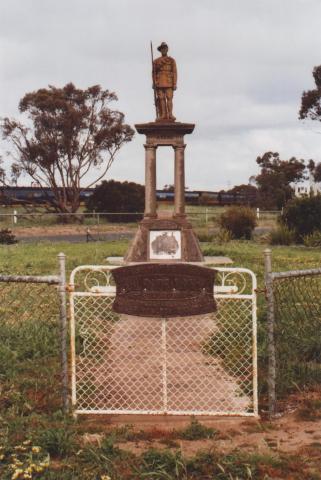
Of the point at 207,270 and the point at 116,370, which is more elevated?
the point at 207,270

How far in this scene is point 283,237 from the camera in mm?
21219

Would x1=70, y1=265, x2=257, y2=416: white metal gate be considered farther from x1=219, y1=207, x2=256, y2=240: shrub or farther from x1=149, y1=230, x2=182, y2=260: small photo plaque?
x1=219, y1=207, x2=256, y2=240: shrub

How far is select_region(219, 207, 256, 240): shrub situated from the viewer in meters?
23.2

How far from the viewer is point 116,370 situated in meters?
5.76

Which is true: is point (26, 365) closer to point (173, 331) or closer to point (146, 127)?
point (173, 331)

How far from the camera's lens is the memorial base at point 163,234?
12.6 metres

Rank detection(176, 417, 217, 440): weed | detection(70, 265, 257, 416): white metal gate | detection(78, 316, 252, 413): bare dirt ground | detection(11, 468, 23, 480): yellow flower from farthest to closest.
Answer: detection(78, 316, 252, 413): bare dirt ground → detection(70, 265, 257, 416): white metal gate → detection(176, 417, 217, 440): weed → detection(11, 468, 23, 480): yellow flower

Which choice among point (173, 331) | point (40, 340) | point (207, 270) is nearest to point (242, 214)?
point (173, 331)

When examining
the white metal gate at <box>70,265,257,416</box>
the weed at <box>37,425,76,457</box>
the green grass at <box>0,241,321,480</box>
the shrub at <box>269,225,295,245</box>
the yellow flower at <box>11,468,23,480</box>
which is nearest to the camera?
the yellow flower at <box>11,468,23,480</box>

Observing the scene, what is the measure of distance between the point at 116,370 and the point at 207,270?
184 centimetres

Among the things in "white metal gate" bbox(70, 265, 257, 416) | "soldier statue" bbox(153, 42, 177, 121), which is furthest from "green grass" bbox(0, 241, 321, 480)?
"soldier statue" bbox(153, 42, 177, 121)

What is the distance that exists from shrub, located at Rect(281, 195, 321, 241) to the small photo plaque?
10.0 m

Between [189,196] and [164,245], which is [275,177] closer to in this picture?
[189,196]

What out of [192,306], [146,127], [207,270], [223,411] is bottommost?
[223,411]
